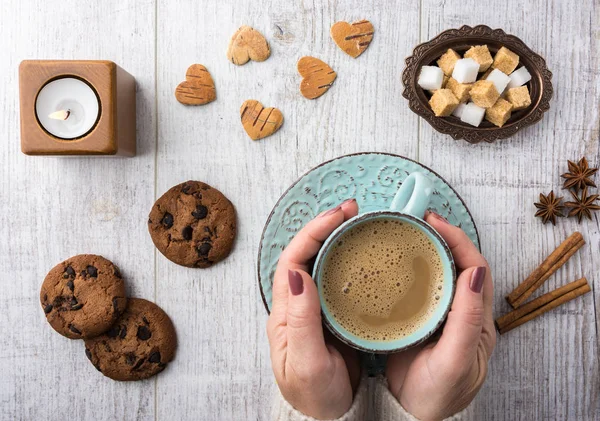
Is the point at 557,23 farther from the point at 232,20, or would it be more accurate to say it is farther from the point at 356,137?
the point at 232,20

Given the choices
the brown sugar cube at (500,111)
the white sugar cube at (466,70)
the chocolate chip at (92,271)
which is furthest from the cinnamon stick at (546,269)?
the chocolate chip at (92,271)

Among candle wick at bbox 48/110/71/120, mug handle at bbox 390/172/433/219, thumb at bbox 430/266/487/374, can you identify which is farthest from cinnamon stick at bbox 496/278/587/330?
candle wick at bbox 48/110/71/120

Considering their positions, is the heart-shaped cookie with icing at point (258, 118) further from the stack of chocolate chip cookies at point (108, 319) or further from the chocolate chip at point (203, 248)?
the stack of chocolate chip cookies at point (108, 319)

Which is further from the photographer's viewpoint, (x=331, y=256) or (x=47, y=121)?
(x=47, y=121)

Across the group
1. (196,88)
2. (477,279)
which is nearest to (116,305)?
(196,88)

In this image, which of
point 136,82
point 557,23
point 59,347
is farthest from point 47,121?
point 557,23

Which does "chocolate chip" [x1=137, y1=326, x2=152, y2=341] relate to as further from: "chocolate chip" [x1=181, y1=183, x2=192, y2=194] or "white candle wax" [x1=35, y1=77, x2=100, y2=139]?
"white candle wax" [x1=35, y1=77, x2=100, y2=139]
